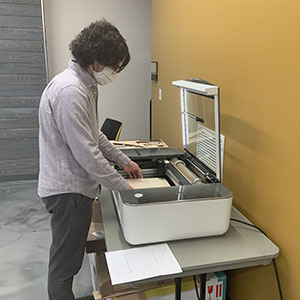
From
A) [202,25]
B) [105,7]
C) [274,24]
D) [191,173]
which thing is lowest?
[191,173]

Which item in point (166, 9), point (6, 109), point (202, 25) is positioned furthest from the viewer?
point (6, 109)

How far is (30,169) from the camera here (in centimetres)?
389

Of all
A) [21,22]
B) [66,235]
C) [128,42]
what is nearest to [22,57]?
[21,22]

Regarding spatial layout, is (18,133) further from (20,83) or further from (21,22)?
(21,22)

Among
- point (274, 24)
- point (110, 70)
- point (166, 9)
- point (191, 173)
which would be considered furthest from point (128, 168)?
point (166, 9)

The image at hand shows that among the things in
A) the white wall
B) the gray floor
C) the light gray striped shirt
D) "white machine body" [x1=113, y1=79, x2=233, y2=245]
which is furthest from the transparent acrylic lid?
the white wall

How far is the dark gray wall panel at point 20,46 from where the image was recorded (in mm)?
3494

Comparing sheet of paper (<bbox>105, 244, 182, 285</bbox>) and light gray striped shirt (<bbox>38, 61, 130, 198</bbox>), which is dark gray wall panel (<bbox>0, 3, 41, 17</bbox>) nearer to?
light gray striped shirt (<bbox>38, 61, 130, 198</bbox>)

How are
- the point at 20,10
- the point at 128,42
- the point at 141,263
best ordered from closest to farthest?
the point at 141,263, the point at 20,10, the point at 128,42

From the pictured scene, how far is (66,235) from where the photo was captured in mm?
1381

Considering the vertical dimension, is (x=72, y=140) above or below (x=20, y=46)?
below

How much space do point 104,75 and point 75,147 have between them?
1.19 feet

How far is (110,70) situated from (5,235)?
6.51 feet

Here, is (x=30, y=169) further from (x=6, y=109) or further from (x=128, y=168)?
(x=128, y=168)
